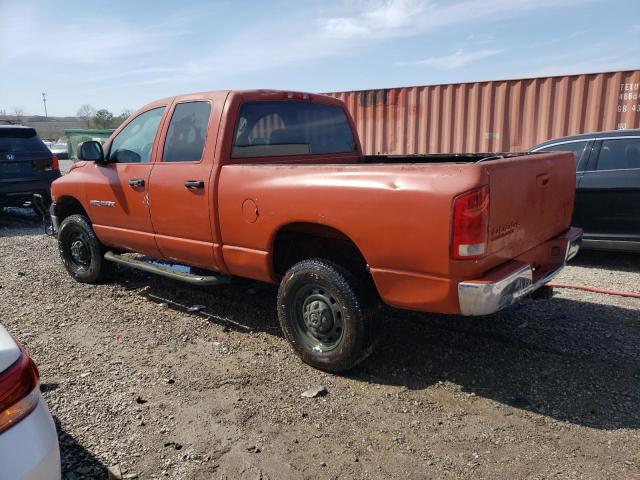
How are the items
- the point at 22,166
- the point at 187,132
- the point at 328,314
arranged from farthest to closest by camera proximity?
the point at 22,166, the point at 187,132, the point at 328,314

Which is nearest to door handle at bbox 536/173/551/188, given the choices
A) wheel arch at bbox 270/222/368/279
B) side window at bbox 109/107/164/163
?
wheel arch at bbox 270/222/368/279

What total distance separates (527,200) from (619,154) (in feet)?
12.0

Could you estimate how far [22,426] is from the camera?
71.0 inches

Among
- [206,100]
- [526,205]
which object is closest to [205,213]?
[206,100]

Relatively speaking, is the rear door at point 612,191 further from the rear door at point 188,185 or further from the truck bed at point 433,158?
the rear door at point 188,185

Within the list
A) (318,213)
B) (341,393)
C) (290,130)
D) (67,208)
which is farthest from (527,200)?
(67,208)

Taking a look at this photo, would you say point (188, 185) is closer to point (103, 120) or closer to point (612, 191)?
point (612, 191)

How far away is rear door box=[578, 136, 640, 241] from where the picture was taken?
577 centimetres

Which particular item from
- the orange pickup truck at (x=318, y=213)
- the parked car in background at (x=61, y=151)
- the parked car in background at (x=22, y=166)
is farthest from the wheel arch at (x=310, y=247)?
the parked car in background at (x=61, y=151)

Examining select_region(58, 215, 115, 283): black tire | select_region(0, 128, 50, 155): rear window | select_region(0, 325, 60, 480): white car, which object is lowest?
select_region(58, 215, 115, 283): black tire

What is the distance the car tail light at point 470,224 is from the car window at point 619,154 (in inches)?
164

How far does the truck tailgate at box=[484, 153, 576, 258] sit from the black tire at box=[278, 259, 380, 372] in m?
0.92

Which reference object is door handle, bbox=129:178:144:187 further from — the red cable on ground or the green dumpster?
the green dumpster

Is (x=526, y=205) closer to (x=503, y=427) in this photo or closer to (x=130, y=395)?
(x=503, y=427)
